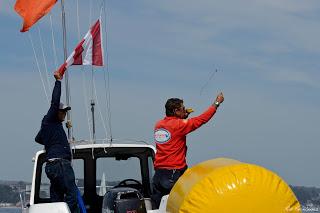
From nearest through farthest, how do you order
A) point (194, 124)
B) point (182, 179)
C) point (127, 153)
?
point (182, 179)
point (194, 124)
point (127, 153)

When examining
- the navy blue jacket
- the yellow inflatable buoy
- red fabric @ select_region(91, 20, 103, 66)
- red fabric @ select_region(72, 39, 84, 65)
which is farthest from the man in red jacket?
red fabric @ select_region(91, 20, 103, 66)

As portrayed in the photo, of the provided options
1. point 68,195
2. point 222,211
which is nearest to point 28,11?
point 68,195

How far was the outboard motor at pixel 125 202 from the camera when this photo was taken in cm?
780

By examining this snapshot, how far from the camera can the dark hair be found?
8.05m

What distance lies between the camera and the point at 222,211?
5.98m

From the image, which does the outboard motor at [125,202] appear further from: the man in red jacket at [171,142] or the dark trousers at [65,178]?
the dark trousers at [65,178]

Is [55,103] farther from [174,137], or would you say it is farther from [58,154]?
[174,137]

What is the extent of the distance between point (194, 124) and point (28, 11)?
12.4 feet

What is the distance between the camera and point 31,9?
10281mm

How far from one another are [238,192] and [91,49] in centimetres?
563

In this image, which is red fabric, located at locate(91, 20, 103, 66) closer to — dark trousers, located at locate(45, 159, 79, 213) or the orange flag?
the orange flag

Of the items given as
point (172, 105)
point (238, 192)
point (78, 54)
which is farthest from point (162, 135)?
point (78, 54)

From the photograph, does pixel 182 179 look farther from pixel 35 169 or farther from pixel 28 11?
pixel 28 11

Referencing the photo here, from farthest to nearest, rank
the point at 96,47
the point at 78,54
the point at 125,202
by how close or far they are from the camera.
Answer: the point at 96,47
the point at 78,54
the point at 125,202
